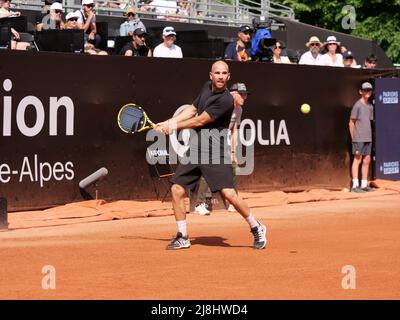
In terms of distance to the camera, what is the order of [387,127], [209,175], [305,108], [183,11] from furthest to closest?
1. [183,11]
2. [387,127]
3. [305,108]
4. [209,175]

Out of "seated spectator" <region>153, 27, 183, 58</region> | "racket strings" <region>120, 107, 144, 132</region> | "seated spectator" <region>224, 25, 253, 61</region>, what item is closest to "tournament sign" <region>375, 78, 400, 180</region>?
"seated spectator" <region>224, 25, 253, 61</region>

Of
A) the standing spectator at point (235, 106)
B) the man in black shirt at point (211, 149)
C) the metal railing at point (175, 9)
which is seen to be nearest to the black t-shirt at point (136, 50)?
the standing spectator at point (235, 106)

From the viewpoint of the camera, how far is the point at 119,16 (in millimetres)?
21922

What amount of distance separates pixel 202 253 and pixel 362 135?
922cm

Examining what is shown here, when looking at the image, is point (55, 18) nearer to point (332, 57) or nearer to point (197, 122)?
point (332, 57)

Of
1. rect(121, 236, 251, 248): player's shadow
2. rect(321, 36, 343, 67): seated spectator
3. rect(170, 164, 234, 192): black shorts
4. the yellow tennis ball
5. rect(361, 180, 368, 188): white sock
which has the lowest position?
rect(361, 180, 368, 188): white sock

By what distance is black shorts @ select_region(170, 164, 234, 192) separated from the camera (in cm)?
1134

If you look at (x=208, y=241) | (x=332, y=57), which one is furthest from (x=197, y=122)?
(x=332, y=57)

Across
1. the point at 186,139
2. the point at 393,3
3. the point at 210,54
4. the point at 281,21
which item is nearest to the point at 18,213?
the point at 186,139

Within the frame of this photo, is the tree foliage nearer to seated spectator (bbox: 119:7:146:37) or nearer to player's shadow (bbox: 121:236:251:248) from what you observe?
seated spectator (bbox: 119:7:146:37)

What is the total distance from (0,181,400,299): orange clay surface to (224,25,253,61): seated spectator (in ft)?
9.56

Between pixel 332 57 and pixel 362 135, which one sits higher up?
pixel 332 57

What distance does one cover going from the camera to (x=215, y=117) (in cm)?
1120

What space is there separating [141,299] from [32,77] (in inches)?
283
